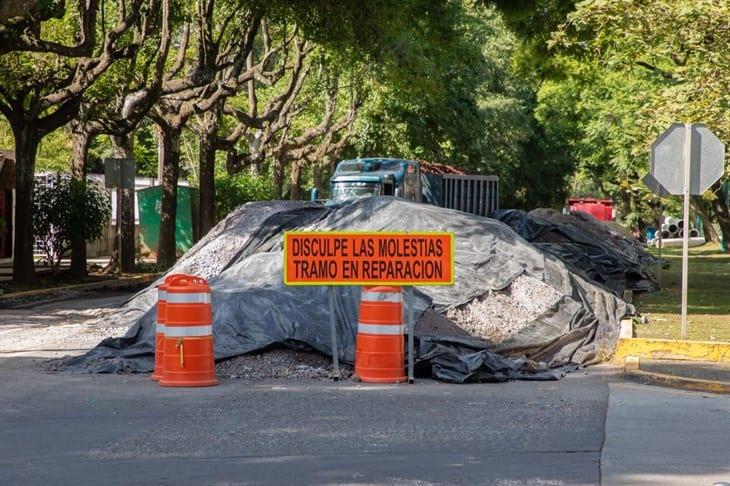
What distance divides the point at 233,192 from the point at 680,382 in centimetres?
3180

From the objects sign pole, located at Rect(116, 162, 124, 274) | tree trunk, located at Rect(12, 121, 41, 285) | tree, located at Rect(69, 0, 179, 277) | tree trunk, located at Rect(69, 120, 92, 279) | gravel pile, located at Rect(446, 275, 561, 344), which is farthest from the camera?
sign pole, located at Rect(116, 162, 124, 274)

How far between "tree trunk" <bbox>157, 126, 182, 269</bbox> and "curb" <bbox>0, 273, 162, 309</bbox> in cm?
401

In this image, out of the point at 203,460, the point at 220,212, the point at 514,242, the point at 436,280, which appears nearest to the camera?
the point at 203,460

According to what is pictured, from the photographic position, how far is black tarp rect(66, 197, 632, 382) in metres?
13.8

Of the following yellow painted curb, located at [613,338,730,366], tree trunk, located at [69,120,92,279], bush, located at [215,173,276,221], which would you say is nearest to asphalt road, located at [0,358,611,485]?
yellow painted curb, located at [613,338,730,366]

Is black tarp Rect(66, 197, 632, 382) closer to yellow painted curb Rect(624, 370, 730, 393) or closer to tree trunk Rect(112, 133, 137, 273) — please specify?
yellow painted curb Rect(624, 370, 730, 393)

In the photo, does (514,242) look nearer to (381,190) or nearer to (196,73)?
(196,73)

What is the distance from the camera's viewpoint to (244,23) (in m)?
33.4

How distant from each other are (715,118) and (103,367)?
14423 mm

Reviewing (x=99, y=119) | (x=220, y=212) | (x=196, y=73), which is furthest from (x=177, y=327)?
(x=220, y=212)

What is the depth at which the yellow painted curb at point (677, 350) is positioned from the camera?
47.2 ft

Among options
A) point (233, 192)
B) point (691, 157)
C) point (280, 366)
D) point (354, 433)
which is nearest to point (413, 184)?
point (233, 192)

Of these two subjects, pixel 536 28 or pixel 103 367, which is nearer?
pixel 103 367

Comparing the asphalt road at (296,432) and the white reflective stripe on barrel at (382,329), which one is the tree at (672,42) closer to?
the asphalt road at (296,432)
